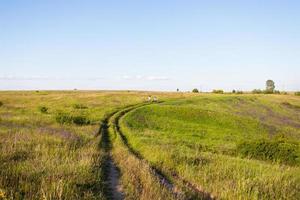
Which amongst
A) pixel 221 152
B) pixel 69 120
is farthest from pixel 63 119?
pixel 221 152

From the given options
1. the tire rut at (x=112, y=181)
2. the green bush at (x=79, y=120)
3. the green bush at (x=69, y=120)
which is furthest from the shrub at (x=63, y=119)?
the tire rut at (x=112, y=181)

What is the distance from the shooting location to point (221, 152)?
79.4 ft

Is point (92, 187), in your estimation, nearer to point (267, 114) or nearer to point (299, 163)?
point (299, 163)

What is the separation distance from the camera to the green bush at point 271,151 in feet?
73.0

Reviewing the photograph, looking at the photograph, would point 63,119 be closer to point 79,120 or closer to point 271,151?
point 79,120

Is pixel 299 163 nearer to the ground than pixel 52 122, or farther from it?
nearer to the ground

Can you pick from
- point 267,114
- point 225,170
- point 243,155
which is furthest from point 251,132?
point 225,170

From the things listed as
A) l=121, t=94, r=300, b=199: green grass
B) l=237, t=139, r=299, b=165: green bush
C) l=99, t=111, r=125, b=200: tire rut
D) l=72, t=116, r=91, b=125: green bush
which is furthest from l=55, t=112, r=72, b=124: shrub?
l=237, t=139, r=299, b=165: green bush

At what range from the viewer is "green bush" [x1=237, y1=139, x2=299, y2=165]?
2227 centimetres

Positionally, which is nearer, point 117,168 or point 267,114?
point 117,168

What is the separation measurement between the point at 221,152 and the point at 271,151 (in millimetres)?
3403

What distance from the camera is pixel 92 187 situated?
9.19 meters

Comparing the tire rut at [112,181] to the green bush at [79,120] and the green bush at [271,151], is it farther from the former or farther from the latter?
A: the green bush at [79,120]

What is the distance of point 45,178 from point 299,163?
17.8m
